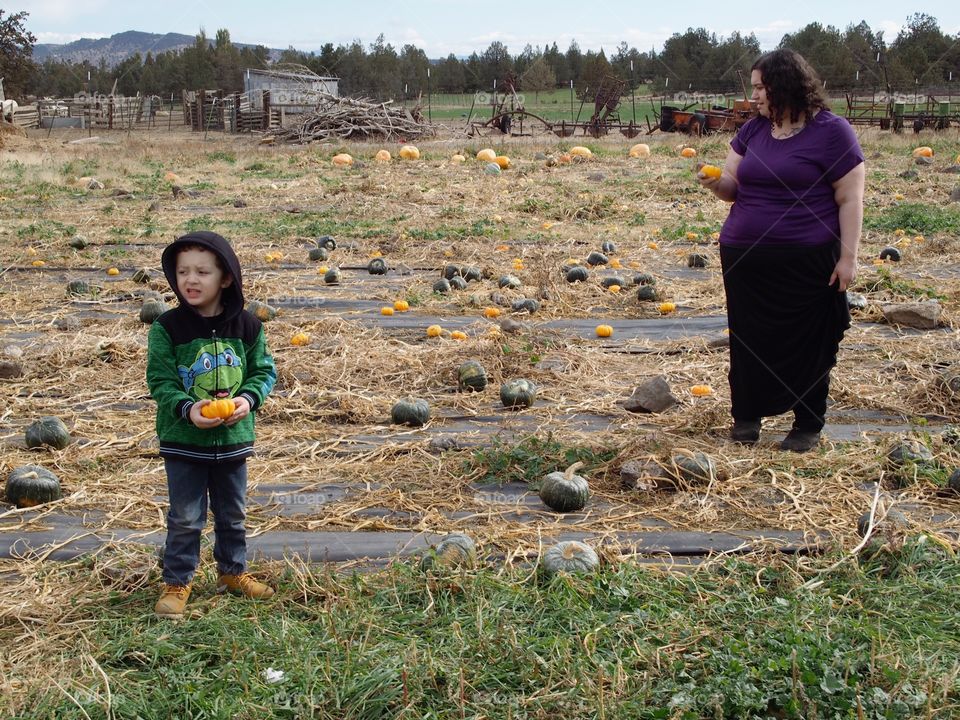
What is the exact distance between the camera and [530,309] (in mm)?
9562

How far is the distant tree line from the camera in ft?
167

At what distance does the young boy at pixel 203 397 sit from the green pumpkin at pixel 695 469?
2.31 m

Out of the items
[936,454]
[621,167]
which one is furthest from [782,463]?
[621,167]

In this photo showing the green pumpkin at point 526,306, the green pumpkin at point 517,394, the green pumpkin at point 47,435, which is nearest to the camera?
the green pumpkin at point 47,435

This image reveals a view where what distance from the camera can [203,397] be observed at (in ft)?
12.8

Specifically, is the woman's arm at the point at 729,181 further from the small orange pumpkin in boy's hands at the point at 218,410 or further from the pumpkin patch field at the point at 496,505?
the small orange pumpkin in boy's hands at the point at 218,410

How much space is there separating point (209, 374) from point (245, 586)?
87 cm

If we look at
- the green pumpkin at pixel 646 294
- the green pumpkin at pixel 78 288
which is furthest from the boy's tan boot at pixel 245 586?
the green pumpkin at pixel 78 288

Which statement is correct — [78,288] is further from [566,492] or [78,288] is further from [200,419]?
[200,419]

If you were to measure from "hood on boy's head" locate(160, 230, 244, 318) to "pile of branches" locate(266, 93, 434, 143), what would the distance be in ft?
92.2

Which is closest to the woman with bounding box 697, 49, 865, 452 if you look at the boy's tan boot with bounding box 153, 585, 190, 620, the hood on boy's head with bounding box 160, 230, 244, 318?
the hood on boy's head with bounding box 160, 230, 244, 318

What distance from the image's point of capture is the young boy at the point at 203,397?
385 cm

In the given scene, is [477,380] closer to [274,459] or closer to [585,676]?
[274,459]

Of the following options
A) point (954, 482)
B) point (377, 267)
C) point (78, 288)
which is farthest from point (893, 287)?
point (78, 288)
